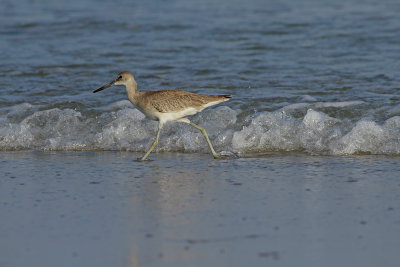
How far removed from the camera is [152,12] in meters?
16.7

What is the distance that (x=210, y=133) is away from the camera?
7.87m

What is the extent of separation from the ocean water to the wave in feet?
0.05

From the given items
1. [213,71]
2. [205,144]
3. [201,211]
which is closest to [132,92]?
[205,144]

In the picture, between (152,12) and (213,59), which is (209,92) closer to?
(213,59)

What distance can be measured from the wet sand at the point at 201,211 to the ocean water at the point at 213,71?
0.70 metres

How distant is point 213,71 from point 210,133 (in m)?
3.24

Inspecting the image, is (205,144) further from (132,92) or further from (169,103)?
(132,92)

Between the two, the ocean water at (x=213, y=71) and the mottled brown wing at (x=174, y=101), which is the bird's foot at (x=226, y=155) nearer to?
the ocean water at (x=213, y=71)

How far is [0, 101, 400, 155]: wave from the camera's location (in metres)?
7.13

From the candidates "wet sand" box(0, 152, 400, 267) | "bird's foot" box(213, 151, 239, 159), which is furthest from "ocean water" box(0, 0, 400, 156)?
"wet sand" box(0, 152, 400, 267)

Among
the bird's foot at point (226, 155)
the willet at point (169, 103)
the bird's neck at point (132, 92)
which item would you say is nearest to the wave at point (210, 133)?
the bird's foot at point (226, 155)

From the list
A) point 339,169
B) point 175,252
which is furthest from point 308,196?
point 175,252

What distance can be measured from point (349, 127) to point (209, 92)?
2.63 meters

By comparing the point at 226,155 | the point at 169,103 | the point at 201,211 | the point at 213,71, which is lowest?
the point at 226,155
